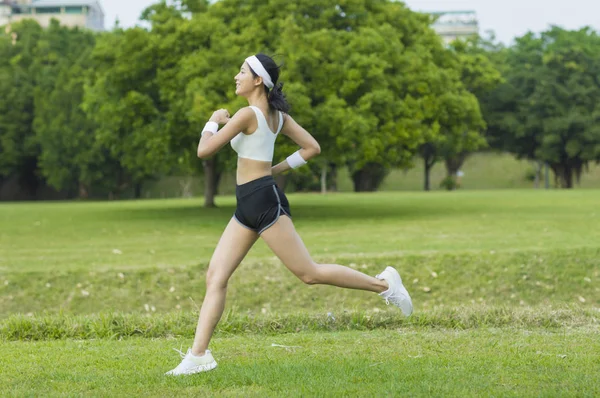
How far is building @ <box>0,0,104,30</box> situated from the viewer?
13450cm

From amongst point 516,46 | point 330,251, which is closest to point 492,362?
point 330,251

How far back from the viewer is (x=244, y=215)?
243 inches

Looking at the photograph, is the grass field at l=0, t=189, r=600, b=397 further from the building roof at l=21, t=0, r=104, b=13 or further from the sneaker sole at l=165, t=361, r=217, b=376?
the building roof at l=21, t=0, r=104, b=13

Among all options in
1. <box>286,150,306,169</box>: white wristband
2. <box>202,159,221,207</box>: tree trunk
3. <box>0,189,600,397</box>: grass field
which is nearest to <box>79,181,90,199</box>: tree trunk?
<box>202,159,221,207</box>: tree trunk

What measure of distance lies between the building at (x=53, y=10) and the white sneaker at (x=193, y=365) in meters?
134

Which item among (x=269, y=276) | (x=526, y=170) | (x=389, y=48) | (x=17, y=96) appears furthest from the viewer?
(x=526, y=170)

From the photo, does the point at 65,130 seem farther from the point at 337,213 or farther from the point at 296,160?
the point at 296,160

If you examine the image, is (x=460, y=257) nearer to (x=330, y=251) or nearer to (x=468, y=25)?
(x=330, y=251)

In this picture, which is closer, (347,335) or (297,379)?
(297,379)

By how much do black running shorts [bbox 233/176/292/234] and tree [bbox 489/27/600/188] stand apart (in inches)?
2585

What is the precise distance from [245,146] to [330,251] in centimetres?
1279

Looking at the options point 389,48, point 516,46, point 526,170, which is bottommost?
point 526,170

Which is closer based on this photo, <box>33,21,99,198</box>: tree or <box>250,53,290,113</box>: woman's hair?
<box>250,53,290,113</box>: woman's hair

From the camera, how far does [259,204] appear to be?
241 inches
